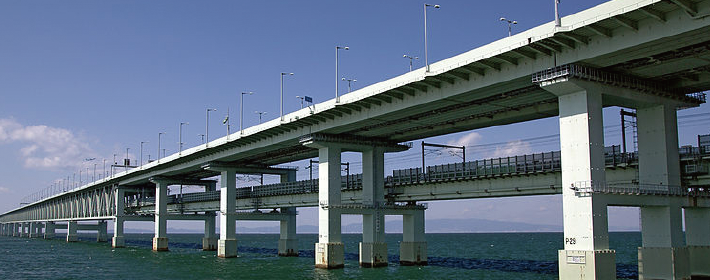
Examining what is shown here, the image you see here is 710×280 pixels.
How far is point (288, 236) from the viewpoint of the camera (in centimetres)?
10100

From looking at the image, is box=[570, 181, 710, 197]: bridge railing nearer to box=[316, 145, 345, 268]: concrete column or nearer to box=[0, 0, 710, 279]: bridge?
box=[0, 0, 710, 279]: bridge

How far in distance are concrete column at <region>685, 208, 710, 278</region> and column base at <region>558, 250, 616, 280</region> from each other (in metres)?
9.97

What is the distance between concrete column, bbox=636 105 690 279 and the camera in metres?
42.7

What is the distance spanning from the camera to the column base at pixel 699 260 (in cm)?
4472

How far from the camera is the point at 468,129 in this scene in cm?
6256

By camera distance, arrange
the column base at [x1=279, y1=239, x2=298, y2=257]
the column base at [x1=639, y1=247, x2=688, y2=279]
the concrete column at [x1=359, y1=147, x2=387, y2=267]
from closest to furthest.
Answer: the column base at [x1=639, y1=247, x2=688, y2=279]
the concrete column at [x1=359, y1=147, x2=387, y2=267]
the column base at [x1=279, y1=239, x2=298, y2=257]

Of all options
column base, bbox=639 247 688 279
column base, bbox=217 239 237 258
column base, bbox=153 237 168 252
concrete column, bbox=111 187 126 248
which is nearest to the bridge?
column base, bbox=639 247 688 279

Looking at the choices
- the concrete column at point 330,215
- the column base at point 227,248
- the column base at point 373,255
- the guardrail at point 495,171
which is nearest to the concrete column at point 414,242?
the column base at point 373,255

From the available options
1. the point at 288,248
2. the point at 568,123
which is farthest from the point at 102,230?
the point at 568,123

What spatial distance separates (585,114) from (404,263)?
3706 centimetres

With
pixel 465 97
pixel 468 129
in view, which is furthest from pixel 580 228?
pixel 468 129

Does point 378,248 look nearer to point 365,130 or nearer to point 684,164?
point 365,130

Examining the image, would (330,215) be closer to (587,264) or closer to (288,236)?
(587,264)

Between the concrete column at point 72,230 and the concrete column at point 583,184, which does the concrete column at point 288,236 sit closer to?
the concrete column at point 583,184
